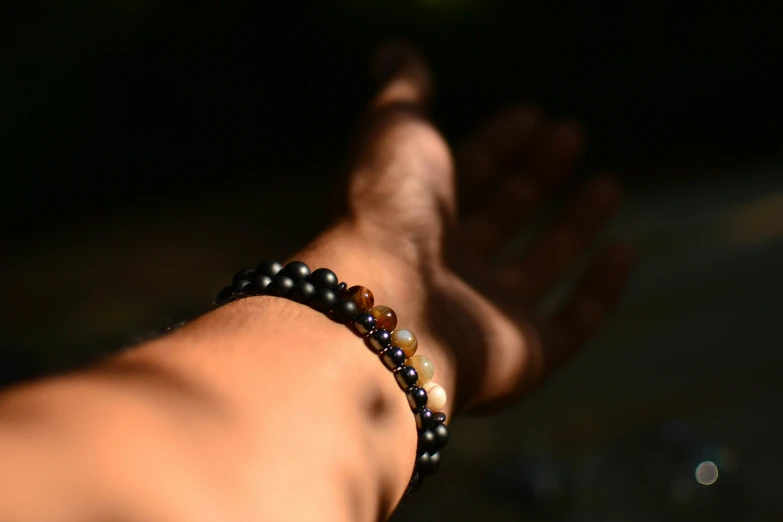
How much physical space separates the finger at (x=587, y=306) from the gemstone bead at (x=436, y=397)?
0.49 meters

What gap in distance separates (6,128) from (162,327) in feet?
7.21

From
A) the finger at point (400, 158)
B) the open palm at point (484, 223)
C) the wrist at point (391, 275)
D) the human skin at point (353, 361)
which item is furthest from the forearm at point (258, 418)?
the finger at point (400, 158)

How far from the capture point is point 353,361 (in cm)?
101

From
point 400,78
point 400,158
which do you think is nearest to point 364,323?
point 400,158

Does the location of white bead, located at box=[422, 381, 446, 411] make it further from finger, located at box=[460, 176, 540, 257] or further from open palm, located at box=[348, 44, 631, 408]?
finger, located at box=[460, 176, 540, 257]

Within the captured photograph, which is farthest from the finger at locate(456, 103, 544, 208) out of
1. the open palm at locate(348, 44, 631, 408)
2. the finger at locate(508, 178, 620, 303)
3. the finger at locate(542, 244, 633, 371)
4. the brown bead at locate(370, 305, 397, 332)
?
the brown bead at locate(370, 305, 397, 332)

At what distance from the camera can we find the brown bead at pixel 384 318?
1047 mm

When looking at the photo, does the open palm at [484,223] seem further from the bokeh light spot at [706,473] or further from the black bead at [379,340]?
the bokeh light spot at [706,473]

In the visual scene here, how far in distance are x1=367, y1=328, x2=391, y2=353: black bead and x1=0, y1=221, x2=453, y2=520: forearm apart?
0.01 m

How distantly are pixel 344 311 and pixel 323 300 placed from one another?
0.11 feet

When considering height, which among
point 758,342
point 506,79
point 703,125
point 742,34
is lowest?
point 758,342

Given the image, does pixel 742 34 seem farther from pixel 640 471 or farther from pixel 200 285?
pixel 200 285

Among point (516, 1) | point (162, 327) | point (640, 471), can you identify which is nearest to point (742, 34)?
point (516, 1)

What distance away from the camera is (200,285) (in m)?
2.66
